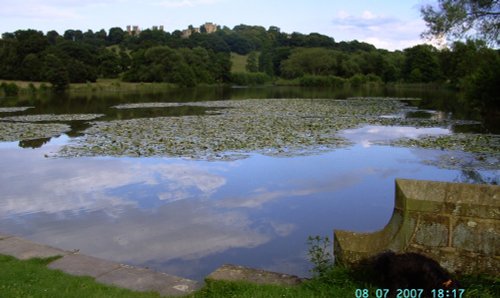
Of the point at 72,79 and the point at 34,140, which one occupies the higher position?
the point at 72,79

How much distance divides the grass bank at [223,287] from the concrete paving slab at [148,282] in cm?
21

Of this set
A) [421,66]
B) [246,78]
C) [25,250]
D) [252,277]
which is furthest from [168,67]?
[252,277]

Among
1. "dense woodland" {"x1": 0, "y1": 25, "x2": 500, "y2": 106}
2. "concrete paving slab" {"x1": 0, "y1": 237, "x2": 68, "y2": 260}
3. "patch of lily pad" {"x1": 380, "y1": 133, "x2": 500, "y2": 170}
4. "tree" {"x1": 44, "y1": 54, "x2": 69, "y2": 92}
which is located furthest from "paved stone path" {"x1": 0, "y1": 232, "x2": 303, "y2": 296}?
"tree" {"x1": 44, "y1": 54, "x2": 69, "y2": 92}

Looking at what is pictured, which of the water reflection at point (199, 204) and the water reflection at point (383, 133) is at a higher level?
the water reflection at point (383, 133)

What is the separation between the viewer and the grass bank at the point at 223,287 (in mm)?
4354

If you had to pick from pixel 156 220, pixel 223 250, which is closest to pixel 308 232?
pixel 223 250

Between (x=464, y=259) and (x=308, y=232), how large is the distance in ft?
13.1

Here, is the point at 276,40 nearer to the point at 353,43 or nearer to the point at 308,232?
the point at 353,43

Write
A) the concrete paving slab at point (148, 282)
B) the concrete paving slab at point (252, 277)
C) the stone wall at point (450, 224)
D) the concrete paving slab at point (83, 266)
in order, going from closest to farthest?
the stone wall at point (450, 224) → the concrete paving slab at point (252, 277) → the concrete paving slab at point (148, 282) → the concrete paving slab at point (83, 266)

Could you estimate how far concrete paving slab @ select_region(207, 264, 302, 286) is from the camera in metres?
5.12

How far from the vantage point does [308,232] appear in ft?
27.2

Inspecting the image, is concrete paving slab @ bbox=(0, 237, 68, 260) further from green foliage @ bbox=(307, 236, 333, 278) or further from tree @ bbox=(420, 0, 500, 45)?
tree @ bbox=(420, 0, 500, 45)

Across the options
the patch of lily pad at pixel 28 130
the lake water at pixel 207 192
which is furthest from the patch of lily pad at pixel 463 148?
the patch of lily pad at pixel 28 130

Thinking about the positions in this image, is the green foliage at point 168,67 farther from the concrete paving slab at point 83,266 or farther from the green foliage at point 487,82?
the concrete paving slab at point 83,266
